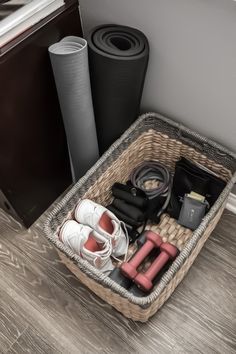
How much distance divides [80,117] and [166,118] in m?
0.30

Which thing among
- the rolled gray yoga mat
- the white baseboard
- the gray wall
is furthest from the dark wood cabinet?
the white baseboard

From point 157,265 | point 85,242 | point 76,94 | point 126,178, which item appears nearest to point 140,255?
point 157,265

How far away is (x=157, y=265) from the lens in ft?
3.43

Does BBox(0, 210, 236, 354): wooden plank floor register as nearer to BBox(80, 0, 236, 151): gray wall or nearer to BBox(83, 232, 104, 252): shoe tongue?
BBox(83, 232, 104, 252): shoe tongue

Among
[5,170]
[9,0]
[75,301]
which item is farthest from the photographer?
[75,301]

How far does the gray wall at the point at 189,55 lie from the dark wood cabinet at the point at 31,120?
0.17 m

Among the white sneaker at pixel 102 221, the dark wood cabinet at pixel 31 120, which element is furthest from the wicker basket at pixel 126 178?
the dark wood cabinet at pixel 31 120

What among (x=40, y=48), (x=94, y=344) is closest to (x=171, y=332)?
(x=94, y=344)

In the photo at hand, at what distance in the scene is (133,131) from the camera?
3.73 feet

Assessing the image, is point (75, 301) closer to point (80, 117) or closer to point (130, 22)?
point (80, 117)

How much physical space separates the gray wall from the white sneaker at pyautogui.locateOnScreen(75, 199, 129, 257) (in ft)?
1.34

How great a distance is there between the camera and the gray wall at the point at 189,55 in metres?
0.85

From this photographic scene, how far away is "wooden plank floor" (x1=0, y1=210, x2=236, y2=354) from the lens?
3.46 feet

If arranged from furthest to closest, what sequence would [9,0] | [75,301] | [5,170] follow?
[75,301] → [5,170] → [9,0]
